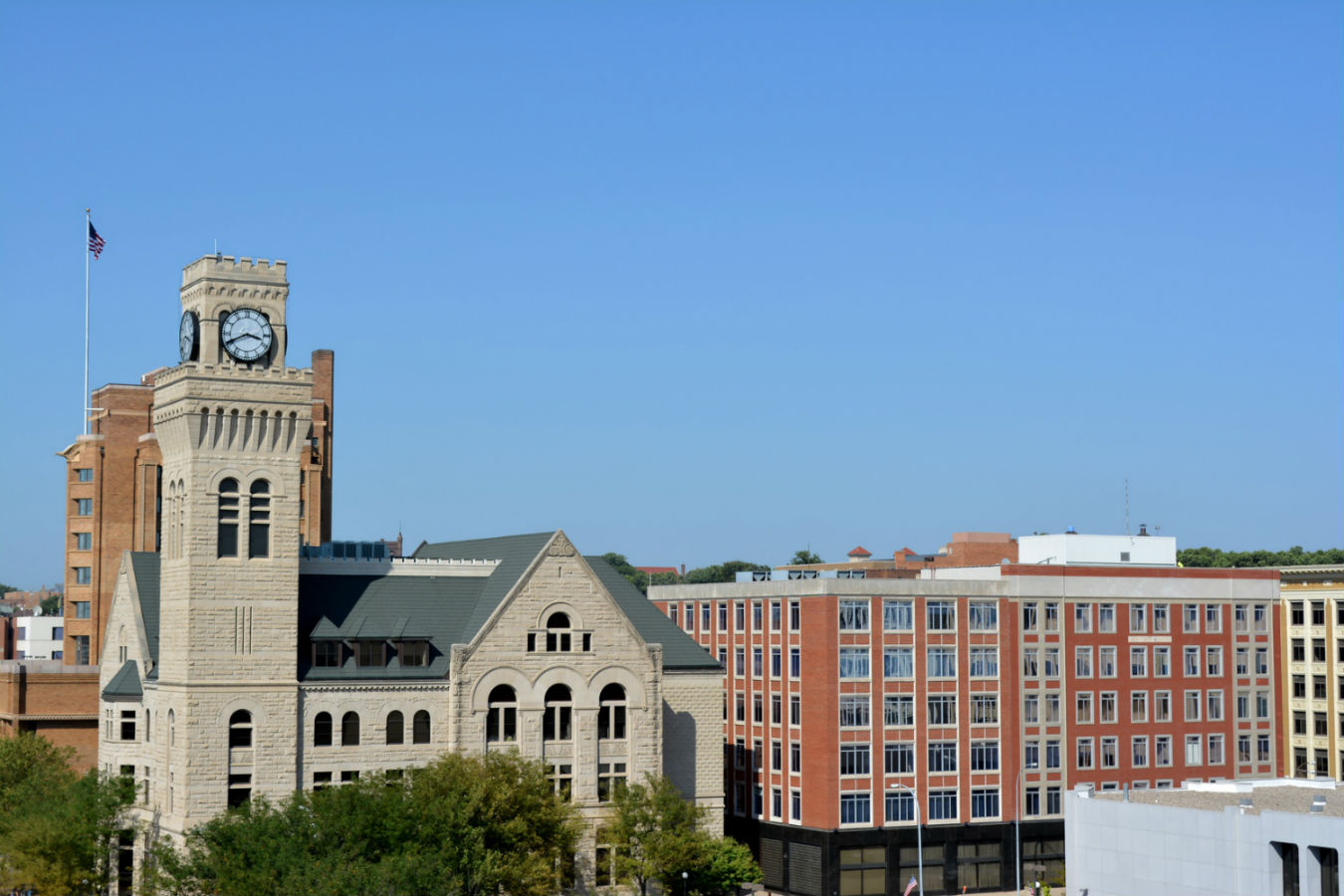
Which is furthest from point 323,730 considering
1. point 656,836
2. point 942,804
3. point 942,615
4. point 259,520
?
point 942,615

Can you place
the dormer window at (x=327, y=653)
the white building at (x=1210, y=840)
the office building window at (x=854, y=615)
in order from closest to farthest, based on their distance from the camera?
the white building at (x=1210, y=840) → the dormer window at (x=327, y=653) → the office building window at (x=854, y=615)

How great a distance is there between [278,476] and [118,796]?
18.6 m

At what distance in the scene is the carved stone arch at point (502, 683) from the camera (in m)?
94.1

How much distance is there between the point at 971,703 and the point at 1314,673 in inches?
1622

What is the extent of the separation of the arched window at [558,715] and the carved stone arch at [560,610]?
3.55m

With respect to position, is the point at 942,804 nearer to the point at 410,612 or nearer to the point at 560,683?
the point at 560,683

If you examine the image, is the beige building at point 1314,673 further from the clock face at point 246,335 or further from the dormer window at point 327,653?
the clock face at point 246,335

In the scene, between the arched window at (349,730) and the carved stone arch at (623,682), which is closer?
the arched window at (349,730)

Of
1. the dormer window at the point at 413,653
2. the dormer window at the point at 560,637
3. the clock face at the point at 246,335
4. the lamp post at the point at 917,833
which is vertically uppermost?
the clock face at the point at 246,335

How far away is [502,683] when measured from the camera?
94688mm

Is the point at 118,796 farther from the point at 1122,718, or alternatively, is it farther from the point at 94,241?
the point at 1122,718

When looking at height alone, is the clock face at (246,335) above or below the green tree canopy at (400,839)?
above

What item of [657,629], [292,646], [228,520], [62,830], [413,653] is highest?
[228,520]

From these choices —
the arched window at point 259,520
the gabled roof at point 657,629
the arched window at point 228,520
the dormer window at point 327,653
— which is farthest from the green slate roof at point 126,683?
the gabled roof at point 657,629
